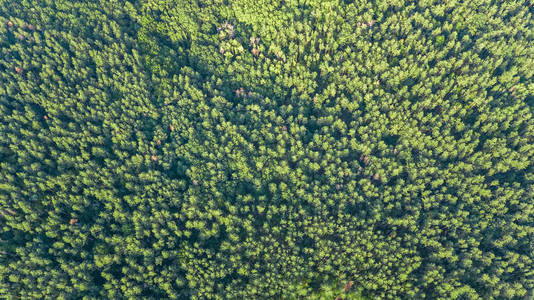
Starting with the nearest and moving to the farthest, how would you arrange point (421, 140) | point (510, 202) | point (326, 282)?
point (326, 282)
point (510, 202)
point (421, 140)

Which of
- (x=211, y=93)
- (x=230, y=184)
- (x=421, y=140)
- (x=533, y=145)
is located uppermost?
(x=533, y=145)

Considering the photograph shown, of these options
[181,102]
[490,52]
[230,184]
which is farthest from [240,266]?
[490,52]

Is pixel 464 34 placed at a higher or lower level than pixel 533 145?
higher

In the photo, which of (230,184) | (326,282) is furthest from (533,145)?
(230,184)

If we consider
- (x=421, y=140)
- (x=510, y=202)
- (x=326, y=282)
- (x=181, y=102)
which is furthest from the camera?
(x=181, y=102)

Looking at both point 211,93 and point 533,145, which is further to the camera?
point 211,93

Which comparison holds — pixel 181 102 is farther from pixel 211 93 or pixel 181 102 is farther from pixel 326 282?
pixel 326 282

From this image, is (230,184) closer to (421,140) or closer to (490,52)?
(421,140)
